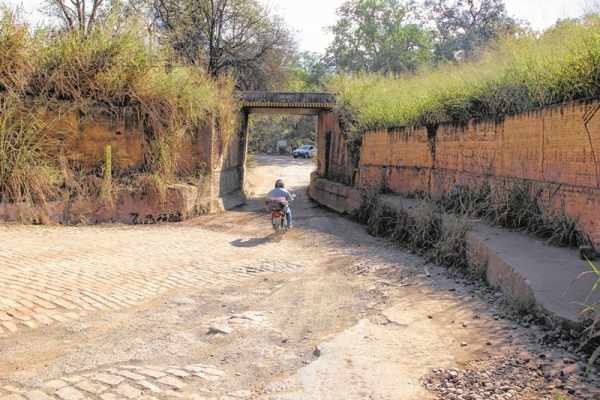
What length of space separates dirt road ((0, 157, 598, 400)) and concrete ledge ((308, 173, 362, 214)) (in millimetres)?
5166

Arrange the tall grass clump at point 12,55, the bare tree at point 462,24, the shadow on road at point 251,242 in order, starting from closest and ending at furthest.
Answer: the shadow on road at point 251,242 → the tall grass clump at point 12,55 → the bare tree at point 462,24

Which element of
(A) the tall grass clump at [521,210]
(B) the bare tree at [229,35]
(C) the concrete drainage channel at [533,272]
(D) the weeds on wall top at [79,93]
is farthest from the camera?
(B) the bare tree at [229,35]

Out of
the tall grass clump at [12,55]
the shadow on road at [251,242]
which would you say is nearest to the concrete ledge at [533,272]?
the shadow on road at [251,242]

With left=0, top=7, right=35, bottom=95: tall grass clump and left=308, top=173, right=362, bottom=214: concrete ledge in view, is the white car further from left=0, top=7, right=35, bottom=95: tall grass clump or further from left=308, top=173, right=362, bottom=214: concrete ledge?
left=0, top=7, right=35, bottom=95: tall grass clump

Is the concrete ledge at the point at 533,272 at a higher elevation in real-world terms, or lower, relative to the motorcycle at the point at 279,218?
higher

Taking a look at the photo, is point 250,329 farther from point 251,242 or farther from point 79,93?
A: point 79,93

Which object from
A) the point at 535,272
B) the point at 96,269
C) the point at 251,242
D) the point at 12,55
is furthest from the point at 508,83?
the point at 12,55

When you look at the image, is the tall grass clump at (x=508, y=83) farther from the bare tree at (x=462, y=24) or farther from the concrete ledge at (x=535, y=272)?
the bare tree at (x=462, y=24)

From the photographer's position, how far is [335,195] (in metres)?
15.4

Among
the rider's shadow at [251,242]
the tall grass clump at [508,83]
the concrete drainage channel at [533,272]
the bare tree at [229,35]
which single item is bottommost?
the rider's shadow at [251,242]

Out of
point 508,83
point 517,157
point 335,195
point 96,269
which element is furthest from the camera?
point 335,195

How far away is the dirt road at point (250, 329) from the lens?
3254 millimetres

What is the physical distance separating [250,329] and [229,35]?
2418 centimetres

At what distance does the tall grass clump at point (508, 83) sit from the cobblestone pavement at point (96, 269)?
395 cm
